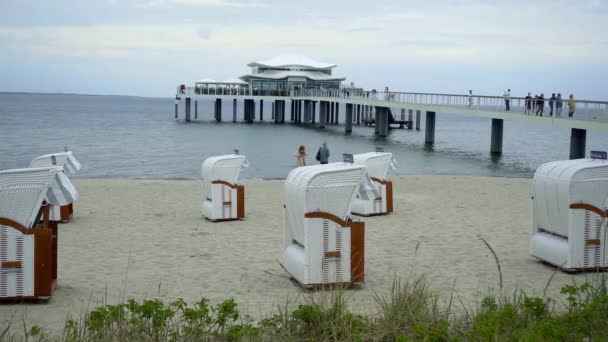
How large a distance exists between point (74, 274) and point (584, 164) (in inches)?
240

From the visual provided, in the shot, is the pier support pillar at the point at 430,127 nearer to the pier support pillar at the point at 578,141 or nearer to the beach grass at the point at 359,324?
the pier support pillar at the point at 578,141

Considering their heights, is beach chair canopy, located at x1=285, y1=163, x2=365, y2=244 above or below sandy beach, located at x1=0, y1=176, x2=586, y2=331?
above

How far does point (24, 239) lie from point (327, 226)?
3.04m

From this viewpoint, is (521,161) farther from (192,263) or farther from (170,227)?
(192,263)

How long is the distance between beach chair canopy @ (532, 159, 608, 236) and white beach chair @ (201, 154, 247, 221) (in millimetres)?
5813

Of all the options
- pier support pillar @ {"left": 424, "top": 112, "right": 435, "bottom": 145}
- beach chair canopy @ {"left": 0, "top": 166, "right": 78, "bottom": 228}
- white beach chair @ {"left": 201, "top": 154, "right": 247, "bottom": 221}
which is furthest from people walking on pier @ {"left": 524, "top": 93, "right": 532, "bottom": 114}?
beach chair canopy @ {"left": 0, "top": 166, "right": 78, "bottom": 228}

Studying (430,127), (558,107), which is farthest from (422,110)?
(558,107)

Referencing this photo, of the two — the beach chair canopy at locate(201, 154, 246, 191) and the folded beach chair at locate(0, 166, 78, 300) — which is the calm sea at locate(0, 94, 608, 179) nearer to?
the beach chair canopy at locate(201, 154, 246, 191)

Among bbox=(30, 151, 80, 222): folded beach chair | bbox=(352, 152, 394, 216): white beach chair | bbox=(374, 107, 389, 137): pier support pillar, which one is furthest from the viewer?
bbox=(374, 107, 389, 137): pier support pillar

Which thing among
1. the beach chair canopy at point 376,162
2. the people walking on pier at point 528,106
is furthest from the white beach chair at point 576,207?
the people walking on pier at point 528,106

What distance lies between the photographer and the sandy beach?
7816mm

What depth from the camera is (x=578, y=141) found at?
98.0ft

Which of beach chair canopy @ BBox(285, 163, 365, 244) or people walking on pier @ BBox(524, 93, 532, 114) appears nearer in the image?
beach chair canopy @ BBox(285, 163, 365, 244)

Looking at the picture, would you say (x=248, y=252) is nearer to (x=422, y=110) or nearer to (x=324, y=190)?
(x=324, y=190)
